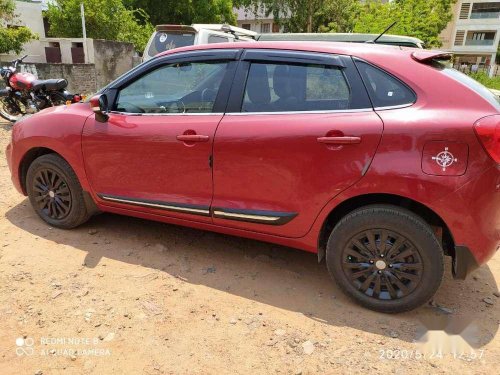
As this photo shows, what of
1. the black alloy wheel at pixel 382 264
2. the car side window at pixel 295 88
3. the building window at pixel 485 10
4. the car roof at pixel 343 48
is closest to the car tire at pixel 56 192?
the car side window at pixel 295 88

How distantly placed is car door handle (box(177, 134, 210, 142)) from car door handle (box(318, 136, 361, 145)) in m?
0.85

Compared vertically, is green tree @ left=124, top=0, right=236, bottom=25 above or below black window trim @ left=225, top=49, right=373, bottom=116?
above

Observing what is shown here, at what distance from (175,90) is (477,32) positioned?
50397mm

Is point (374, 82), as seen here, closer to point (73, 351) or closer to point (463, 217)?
point (463, 217)

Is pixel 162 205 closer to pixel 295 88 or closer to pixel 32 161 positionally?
pixel 295 88

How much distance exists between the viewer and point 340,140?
265 centimetres

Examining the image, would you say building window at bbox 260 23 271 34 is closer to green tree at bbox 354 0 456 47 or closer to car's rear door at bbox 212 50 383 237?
green tree at bbox 354 0 456 47

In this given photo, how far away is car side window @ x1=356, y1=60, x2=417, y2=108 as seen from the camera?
264 cm

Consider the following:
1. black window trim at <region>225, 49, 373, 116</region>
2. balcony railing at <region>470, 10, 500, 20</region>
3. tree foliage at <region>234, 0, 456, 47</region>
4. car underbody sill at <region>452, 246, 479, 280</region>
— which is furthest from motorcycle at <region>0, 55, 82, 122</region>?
balcony railing at <region>470, 10, 500, 20</region>

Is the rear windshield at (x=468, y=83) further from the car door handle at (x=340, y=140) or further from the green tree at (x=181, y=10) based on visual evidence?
the green tree at (x=181, y=10)

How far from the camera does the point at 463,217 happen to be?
251 cm

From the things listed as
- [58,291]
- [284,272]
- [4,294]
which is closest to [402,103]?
[284,272]

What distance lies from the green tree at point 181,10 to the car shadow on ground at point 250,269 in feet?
80.5

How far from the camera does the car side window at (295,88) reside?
2793mm
